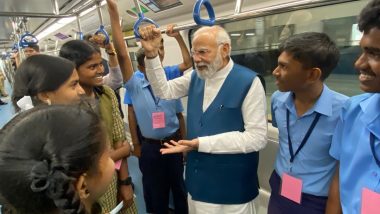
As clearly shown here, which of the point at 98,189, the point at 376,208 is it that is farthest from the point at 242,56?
the point at 98,189

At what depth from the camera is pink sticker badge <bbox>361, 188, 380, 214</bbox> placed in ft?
3.10

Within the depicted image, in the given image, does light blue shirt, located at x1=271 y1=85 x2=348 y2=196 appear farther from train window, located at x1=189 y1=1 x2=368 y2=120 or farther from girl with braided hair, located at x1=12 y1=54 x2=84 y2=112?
girl with braided hair, located at x1=12 y1=54 x2=84 y2=112

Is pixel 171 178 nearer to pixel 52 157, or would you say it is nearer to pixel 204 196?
pixel 204 196

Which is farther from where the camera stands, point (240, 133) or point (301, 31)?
point (301, 31)

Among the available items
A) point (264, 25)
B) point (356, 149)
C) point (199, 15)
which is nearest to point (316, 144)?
point (356, 149)

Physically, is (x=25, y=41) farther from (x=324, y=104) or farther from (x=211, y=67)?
(x=324, y=104)

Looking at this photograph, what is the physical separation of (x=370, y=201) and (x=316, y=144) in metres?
0.33

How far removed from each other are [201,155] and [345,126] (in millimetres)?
755

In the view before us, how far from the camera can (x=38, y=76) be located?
1.21 meters

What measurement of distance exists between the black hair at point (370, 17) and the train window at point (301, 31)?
25.8 inches

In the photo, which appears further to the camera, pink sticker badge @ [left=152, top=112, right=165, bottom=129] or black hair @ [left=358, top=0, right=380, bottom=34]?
pink sticker badge @ [left=152, top=112, right=165, bottom=129]

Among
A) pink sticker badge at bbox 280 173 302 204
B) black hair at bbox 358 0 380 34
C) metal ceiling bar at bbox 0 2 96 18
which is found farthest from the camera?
metal ceiling bar at bbox 0 2 96 18

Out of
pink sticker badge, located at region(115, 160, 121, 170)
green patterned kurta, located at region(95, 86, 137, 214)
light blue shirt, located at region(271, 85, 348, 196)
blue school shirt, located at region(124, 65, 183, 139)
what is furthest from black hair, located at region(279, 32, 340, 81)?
blue school shirt, located at region(124, 65, 183, 139)

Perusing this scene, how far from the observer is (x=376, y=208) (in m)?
0.94
